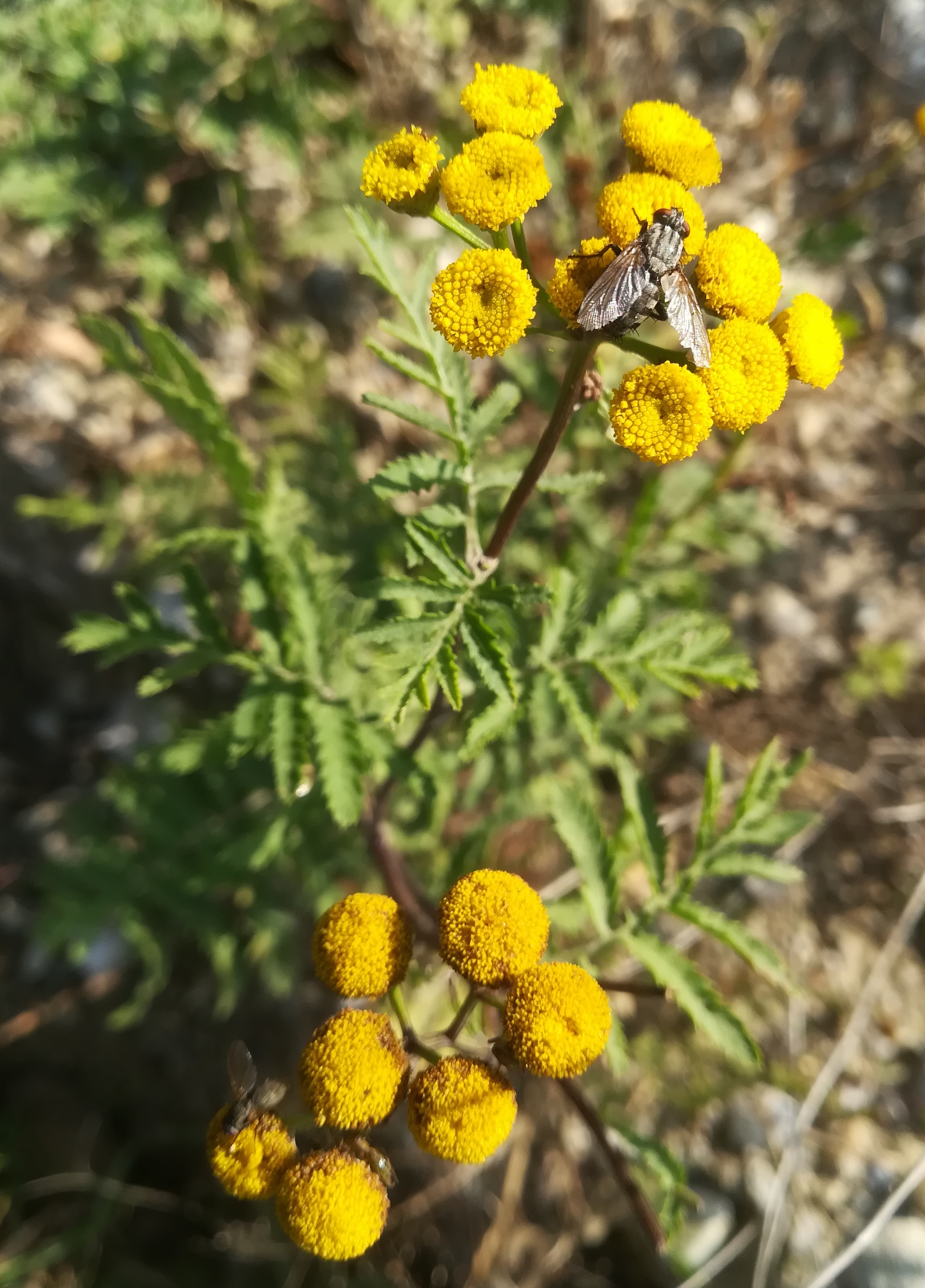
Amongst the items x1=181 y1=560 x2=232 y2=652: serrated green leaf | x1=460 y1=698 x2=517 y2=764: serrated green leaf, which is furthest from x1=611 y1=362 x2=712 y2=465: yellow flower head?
x1=181 y1=560 x2=232 y2=652: serrated green leaf

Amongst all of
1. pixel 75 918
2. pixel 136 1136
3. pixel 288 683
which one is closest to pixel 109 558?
pixel 75 918

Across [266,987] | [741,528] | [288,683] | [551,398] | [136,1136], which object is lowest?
[136,1136]

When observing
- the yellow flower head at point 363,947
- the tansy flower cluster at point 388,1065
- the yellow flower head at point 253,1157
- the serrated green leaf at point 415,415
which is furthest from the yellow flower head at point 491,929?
the serrated green leaf at point 415,415

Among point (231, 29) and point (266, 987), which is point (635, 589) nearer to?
point (266, 987)

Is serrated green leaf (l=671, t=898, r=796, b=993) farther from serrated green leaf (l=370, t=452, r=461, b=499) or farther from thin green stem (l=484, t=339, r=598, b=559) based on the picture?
serrated green leaf (l=370, t=452, r=461, b=499)

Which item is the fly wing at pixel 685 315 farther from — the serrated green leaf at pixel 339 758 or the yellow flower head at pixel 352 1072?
the yellow flower head at pixel 352 1072

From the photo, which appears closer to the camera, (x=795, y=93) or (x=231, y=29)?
(x=231, y=29)
